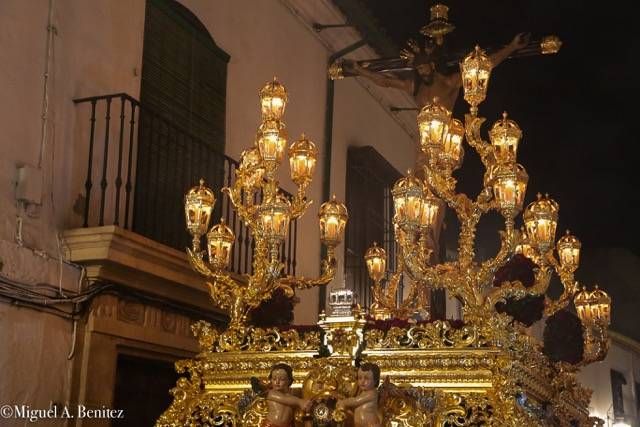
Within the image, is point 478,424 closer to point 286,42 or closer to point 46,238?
point 46,238

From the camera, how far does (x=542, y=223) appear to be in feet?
18.7

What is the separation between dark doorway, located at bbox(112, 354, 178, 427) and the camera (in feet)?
23.8

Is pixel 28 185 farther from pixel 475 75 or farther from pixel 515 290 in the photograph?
pixel 515 290

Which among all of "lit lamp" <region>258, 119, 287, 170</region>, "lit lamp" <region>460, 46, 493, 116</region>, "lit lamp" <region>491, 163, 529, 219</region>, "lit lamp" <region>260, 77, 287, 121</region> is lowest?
"lit lamp" <region>491, 163, 529, 219</region>

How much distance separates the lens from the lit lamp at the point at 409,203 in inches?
217

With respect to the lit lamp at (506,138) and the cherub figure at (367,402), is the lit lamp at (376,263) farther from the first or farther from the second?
the cherub figure at (367,402)

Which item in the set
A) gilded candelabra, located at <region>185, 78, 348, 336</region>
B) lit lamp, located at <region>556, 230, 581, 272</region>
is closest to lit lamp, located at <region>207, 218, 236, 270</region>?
gilded candelabra, located at <region>185, 78, 348, 336</region>

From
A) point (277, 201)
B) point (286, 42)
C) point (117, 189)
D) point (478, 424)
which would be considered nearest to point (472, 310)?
point (478, 424)

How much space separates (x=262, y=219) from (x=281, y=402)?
1.20 meters

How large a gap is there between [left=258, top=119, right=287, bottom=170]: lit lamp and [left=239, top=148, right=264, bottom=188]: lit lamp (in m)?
0.30

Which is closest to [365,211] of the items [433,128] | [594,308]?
[594,308]

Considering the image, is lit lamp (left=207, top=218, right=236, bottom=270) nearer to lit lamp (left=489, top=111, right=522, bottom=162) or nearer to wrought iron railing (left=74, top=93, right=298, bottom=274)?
wrought iron railing (left=74, top=93, right=298, bottom=274)

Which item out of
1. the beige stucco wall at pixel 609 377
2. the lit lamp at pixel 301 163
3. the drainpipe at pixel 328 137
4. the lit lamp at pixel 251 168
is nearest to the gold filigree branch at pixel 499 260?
the lit lamp at pixel 301 163

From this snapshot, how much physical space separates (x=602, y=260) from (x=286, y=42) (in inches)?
420
